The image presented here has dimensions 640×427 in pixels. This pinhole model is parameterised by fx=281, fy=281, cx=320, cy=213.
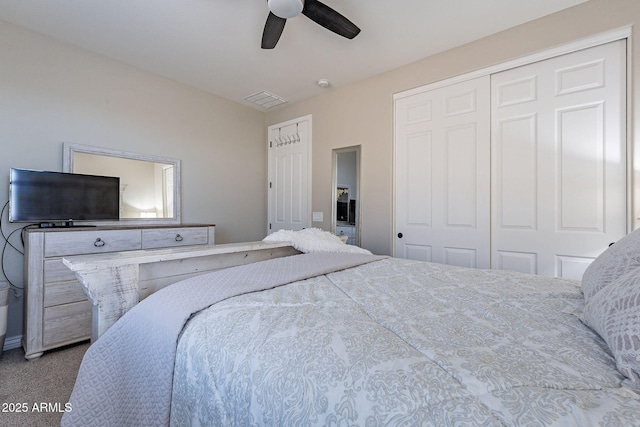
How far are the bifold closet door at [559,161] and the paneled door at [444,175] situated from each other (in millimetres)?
110

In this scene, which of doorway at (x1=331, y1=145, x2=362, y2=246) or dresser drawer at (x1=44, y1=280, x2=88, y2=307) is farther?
doorway at (x1=331, y1=145, x2=362, y2=246)

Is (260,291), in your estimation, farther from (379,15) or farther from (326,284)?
(379,15)

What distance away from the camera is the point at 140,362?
0.89 m

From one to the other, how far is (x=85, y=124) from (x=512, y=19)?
3.85 metres

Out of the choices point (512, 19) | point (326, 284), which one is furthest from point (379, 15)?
point (326, 284)

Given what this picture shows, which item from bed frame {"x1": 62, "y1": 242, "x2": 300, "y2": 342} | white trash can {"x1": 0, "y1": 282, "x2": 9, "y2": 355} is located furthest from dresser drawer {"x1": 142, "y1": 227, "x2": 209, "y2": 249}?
bed frame {"x1": 62, "y1": 242, "x2": 300, "y2": 342}

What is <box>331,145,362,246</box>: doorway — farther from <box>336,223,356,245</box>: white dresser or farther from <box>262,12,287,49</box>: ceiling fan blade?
<box>262,12,287,49</box>: ceiling fan blade

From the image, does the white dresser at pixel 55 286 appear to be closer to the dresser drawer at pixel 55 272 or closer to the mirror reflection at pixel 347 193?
the dresser drawer at pixel 55 272

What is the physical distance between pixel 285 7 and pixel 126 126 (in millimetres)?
2166

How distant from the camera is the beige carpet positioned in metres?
1.51

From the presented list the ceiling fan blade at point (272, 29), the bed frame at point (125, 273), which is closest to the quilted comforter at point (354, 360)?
the bed frame at point (125, 273)

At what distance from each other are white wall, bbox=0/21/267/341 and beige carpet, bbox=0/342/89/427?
0.49 meters

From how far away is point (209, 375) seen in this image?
2.42ft

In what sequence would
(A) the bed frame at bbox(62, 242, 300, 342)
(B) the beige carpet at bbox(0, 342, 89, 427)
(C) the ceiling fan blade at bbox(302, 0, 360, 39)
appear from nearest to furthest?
(A) the bed frame at bbox(62, 242, 300, 342) < (B) the beige carpet at bbox(0, 342, 89, 427) < (C) the ceiling fan blade at bbox(302, 0, 360, 39)
